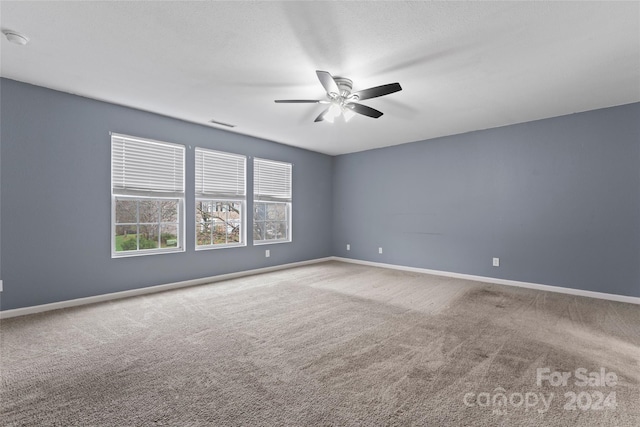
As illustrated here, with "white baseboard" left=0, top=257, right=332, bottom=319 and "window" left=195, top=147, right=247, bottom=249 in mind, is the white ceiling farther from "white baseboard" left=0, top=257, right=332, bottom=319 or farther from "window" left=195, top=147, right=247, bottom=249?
"white baseboard" left=0, top=257, right=332, bottom=319

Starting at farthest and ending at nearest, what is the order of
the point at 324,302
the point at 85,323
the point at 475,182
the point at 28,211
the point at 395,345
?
1. the point at 475,182
2. the point at 324,302
3. the point at 28,211
4. the point at 85,323
5. the point at 395,345

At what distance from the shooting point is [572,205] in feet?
13.9

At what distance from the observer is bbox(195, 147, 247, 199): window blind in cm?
486

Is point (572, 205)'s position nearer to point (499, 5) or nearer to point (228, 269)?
point (499, 5)

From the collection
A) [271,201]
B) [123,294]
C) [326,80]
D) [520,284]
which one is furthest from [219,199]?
[520,284]

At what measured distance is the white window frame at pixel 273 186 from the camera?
18.6ft

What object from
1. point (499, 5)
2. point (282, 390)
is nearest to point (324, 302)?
point (282, 390)

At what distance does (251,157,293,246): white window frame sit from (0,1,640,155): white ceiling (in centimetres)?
170

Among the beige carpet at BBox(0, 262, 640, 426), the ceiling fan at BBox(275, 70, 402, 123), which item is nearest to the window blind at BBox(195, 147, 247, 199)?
the beige carpet at BBox(0, 262, 640, 426)

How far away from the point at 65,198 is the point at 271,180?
3.23 m

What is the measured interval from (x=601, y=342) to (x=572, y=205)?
7.66 ft

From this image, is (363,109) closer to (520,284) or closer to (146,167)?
(146,167)

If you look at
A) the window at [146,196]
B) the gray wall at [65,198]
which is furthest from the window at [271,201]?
the window at [146,196]

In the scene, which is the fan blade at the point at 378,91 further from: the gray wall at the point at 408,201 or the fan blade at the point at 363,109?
the gray wall at the point at 408,201
